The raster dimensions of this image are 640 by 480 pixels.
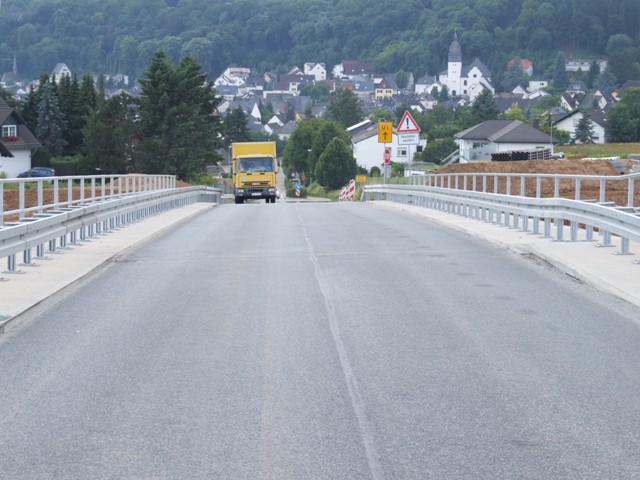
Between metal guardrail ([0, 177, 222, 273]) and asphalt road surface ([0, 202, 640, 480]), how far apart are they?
1.07 metres

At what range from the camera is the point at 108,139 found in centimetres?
7612

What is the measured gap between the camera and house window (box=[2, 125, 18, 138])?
79537 mm

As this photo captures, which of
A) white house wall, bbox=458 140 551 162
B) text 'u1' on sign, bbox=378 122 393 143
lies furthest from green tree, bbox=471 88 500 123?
text 'u1' on sign, bbox=378 122 393 143

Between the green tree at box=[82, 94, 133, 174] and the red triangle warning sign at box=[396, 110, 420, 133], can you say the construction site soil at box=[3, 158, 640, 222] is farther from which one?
the green tree at box=[82, 94, 133, 174]

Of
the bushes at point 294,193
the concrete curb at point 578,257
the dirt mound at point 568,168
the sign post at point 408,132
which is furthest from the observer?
the bushes at point 294,193

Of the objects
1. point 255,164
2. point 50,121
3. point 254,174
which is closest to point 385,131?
point 254,174

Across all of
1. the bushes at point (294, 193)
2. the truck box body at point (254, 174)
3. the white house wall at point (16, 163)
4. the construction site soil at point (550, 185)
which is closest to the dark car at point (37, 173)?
the white house wall at point (16, 163)

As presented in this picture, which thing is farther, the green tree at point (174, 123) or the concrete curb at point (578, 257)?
the green tree at point (174, 123)

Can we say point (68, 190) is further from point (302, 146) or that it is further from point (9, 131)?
point (302, 146)

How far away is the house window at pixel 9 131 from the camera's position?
79.5 metres

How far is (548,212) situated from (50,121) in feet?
245

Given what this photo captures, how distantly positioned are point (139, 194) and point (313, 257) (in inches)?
397

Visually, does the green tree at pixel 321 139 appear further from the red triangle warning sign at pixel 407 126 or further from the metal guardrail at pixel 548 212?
the metal guardrail at pixel 548 212

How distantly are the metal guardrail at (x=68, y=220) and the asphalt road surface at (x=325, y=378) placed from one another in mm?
1073
